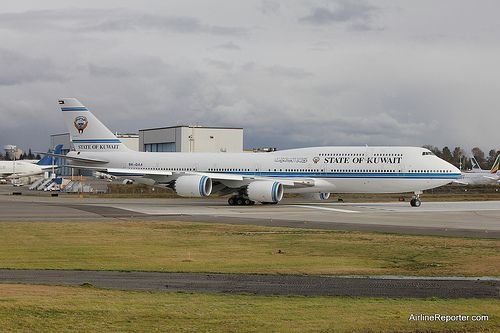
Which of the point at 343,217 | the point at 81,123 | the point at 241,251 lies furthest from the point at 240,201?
the point at 241,251

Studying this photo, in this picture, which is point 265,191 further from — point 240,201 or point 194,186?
point 194,186

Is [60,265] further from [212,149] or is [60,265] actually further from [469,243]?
[212,149]

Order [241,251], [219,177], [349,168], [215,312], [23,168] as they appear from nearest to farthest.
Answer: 1. [215,312]
2. [241,251]
3. [349,168]
4. [219,177]
5. [23,168]

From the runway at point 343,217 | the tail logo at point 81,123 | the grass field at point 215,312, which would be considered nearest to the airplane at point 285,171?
the tail logo at point 81,123

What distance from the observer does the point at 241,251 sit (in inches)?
909

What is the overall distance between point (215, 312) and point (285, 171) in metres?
39.6

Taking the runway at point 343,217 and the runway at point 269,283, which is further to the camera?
the runway at point 343,217

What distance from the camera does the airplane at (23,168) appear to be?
12838 centimetres

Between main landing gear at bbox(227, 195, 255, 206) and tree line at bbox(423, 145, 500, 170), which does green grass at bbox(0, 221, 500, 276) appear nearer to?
main landing gear at bbox(227, 195, 255, 206)

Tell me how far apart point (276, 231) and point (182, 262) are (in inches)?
410

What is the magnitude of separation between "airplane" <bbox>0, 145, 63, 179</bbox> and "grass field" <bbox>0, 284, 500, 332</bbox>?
116036 millimetres

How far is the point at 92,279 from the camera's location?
16797 mm

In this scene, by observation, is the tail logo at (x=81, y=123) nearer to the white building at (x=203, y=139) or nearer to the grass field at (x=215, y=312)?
the white building at (x=203, y=139)

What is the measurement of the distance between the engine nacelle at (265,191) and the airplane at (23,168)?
83034 millimetres
